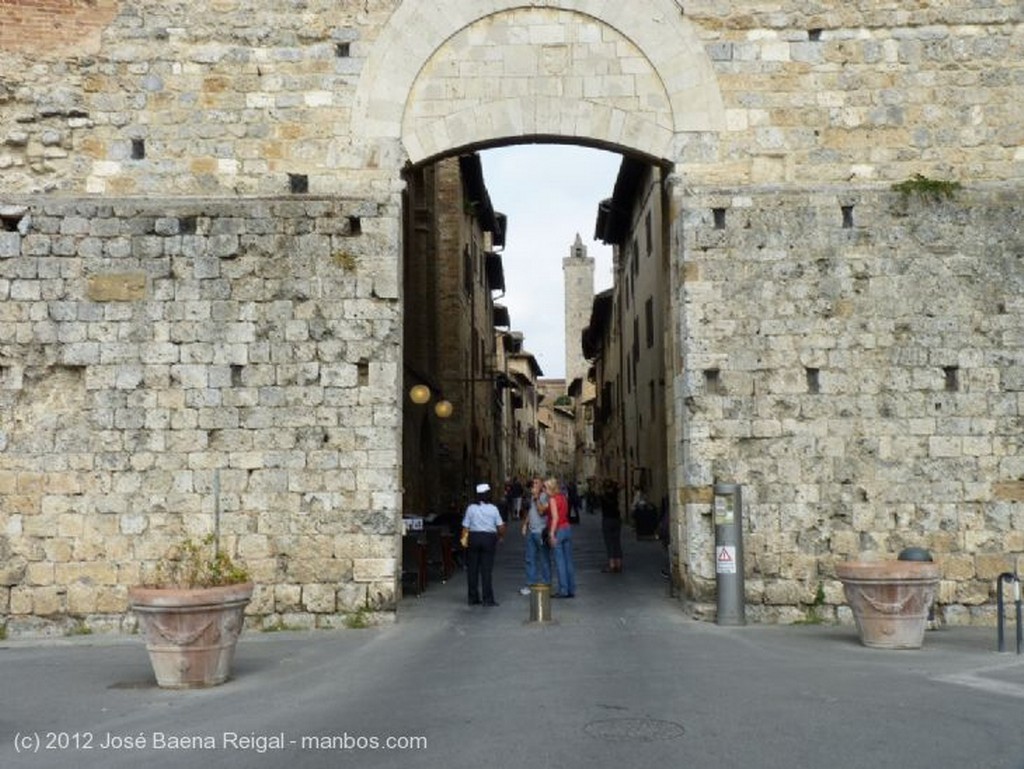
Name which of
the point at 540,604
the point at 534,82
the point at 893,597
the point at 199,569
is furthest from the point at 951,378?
the point at 199,569

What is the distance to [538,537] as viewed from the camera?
511 inches

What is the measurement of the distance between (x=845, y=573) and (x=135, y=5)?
975 cm

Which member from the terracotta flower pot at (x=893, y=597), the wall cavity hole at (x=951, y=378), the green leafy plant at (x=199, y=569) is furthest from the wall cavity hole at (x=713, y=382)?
the green leafy plant at (x=199, y=569)

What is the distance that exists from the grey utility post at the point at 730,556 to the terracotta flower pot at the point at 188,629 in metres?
5.12

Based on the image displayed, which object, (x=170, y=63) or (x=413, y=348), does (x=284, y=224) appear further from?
(x=413, y=348)

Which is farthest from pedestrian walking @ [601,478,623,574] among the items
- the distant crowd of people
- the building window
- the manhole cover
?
the manhole cover

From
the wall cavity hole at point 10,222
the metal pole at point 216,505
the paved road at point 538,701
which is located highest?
the wall cavity hole at point 10,222

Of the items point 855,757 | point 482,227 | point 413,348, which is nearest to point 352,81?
point 855,757

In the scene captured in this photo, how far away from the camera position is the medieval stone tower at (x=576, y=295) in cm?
7162

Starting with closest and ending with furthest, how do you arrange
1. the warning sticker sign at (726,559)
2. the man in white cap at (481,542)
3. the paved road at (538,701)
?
1. the paved road at (538,701)
2. the warning sticker sign at (726,559)
3. the man in white cap at (481,542)

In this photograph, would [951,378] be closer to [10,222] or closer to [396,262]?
[396,262]

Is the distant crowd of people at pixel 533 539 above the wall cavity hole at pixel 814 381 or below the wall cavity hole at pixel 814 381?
below

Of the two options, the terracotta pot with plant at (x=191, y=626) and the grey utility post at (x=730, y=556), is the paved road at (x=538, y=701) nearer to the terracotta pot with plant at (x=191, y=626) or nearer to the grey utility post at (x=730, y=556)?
the terracotta pot with plant at (x=191, y=626)

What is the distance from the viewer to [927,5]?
37.6 feet
